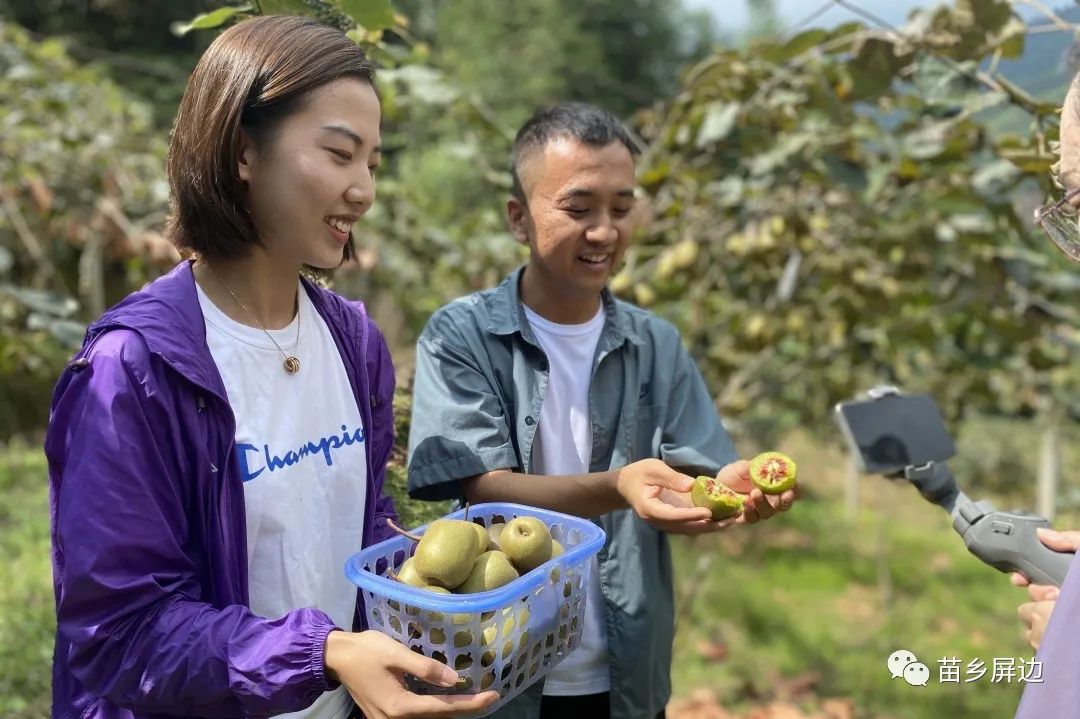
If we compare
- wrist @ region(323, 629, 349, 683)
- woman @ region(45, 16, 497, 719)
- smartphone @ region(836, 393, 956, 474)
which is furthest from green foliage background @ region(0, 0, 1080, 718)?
wrist @ region(323, 629, 349, 683)

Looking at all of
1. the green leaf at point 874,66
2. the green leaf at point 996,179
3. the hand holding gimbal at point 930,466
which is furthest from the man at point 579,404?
the green leaf at point 996,179

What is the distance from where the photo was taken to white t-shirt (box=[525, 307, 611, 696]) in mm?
1606

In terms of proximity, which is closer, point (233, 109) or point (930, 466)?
point (233, 109)

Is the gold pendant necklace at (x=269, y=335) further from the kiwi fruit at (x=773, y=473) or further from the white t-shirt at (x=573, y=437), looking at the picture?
the kiwi fruit at (x=773, y=473)

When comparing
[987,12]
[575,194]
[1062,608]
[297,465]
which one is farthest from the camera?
[987,12]

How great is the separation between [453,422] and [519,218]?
46cm

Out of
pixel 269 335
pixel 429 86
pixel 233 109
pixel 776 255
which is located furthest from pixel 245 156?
pixel 776 255

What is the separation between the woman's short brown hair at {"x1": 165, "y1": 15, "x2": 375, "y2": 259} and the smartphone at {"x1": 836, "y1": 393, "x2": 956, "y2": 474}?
1093mm

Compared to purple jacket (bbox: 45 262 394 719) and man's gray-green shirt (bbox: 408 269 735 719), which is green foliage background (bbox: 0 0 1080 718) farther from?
purple jacket (bbox: 45 262 394 719)

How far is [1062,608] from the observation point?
1.15 meters

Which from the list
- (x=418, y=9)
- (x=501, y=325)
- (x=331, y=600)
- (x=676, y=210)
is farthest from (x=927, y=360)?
(x=418, y=9)

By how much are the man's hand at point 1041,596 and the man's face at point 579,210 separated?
33.6 inches

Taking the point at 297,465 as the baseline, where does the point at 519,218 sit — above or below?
above

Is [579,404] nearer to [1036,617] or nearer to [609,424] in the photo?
[609,424]
